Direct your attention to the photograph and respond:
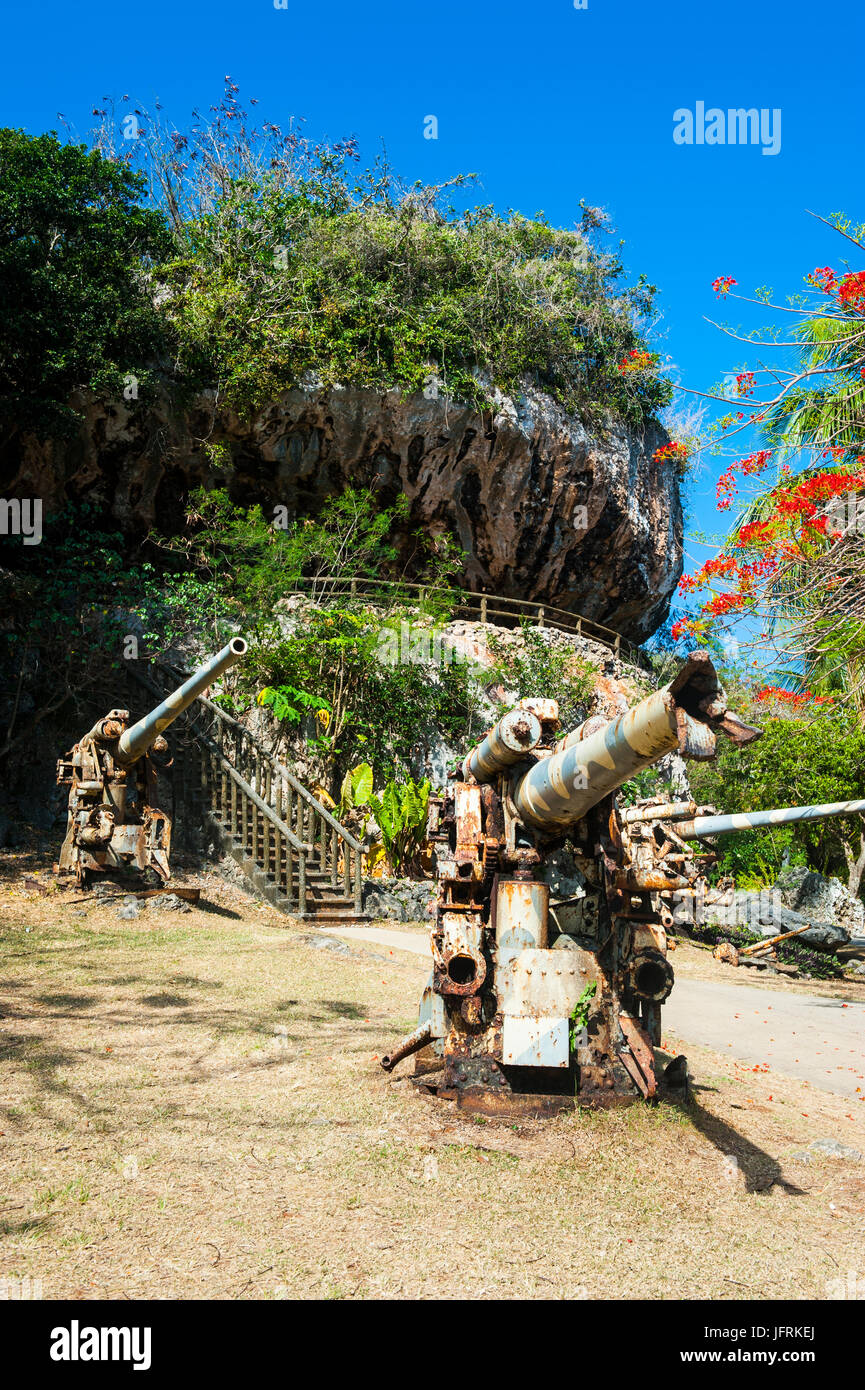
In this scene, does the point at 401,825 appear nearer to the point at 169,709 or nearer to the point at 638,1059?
the point at 169,709

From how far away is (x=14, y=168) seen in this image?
45.1 feet

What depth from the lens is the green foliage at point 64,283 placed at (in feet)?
43.9

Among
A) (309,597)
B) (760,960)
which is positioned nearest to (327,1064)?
(760,960)

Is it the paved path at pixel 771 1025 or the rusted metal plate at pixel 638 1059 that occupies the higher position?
the rusted metal plate at pixel 638 1059

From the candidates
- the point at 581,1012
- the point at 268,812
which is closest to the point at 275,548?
the point at 268,812

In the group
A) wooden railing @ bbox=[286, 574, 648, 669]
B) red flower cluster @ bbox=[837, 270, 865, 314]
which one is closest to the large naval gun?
red flower cluster @ bbox=[837, 270, 865, 314]

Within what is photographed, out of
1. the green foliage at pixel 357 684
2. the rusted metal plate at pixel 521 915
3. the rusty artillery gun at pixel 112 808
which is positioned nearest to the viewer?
the rusted metal plate at pixel 521 915

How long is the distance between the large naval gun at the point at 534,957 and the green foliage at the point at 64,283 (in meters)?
11.8

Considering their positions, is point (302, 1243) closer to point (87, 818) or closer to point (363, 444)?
point (87, 818)

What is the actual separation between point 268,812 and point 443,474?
1023cm

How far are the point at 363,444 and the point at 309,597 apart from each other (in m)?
3.97

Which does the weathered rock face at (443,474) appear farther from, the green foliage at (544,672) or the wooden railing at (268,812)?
the wooden railing at (268,812)

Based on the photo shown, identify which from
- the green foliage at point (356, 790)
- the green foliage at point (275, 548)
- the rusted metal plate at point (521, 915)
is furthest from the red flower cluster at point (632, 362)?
the rusted metal plate at point (521, 915)

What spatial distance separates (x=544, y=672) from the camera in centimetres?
1864
